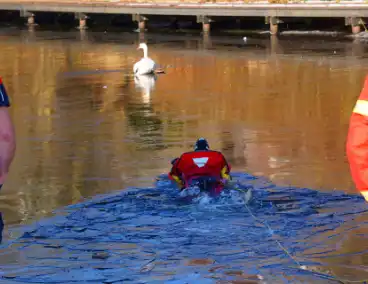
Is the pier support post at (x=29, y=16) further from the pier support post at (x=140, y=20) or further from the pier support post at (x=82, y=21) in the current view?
the pier support post at (x=140, y=20)

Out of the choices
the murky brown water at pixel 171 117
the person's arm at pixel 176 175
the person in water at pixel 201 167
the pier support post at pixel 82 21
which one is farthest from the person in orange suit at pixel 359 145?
the pier support post at pixel 82 21

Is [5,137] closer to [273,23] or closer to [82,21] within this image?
[273,23]

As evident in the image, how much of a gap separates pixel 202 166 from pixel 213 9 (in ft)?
97.5

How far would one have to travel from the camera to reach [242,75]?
74.9 ft

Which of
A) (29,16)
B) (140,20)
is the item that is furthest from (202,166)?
(29,16)

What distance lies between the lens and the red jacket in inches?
385

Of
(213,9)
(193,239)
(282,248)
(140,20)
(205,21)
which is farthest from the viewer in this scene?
(140,20)

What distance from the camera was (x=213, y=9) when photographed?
1532 inches

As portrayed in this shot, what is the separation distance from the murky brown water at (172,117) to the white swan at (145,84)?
95 mm

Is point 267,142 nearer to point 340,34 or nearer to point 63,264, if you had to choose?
point 63,264

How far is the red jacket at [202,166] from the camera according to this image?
9789mm

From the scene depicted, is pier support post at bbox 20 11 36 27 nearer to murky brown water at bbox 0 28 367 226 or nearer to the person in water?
murky brown water at bbox 0 28 367 226

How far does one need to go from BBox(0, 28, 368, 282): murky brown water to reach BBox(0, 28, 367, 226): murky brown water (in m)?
0.02

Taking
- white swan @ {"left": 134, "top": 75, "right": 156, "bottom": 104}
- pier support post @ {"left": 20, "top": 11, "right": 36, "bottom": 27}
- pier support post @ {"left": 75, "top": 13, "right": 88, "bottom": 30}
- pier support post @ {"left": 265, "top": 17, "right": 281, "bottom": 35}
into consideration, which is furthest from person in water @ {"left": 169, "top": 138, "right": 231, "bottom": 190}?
pier support post @ {"left": 20, "top": 11, "right": 36, "bottom": 27}
